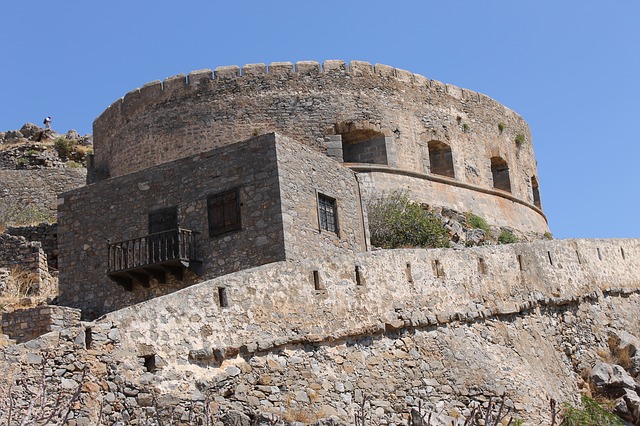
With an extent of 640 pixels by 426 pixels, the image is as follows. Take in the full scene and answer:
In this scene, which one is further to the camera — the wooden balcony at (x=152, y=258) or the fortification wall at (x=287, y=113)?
the fortification wall at (x=287, y=113)

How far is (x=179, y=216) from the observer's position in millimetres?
19688

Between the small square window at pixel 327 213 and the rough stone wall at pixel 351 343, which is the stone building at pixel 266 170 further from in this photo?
the rough stone wall at pixel 351 343

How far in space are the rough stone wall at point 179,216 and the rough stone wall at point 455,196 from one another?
6.20 meters

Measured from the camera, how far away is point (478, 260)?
18469mm

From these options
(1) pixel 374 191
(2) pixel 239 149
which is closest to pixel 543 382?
(2) pixel 239 149

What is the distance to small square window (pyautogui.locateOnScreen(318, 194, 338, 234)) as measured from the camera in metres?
19.9

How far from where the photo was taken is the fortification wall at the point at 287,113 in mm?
26609

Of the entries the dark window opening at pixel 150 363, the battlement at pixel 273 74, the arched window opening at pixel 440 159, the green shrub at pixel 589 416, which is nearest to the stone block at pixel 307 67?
the battlement at pixel 273 74

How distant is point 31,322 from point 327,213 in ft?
19.9

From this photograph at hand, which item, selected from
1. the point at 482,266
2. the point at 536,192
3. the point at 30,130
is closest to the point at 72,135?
the point at 30,130

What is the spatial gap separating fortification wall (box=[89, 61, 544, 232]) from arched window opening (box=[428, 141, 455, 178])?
191 mm

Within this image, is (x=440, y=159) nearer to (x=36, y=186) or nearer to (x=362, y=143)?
(x=362, y=143)

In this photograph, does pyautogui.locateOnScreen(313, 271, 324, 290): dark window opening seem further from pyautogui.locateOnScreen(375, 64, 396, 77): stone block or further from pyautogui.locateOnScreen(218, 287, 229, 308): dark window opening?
pyautogui.locateOnScreen(375, 64, 396, 77): stone block

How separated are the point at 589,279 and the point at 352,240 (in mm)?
5026
